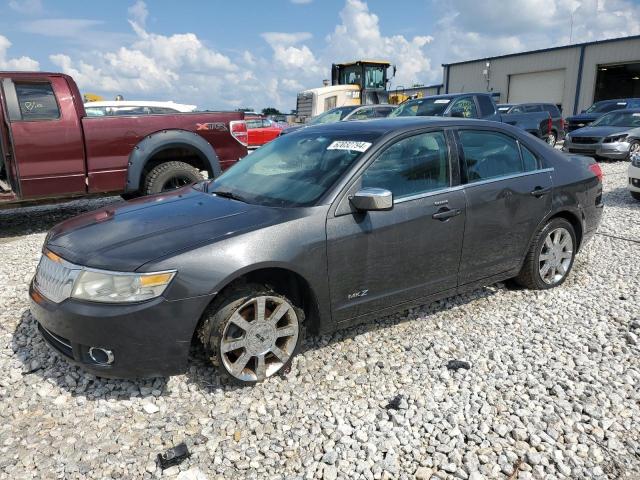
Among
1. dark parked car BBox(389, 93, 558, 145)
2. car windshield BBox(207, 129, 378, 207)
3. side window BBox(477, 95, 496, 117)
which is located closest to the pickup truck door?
car windshield BBox(207, 129, 378, 207)

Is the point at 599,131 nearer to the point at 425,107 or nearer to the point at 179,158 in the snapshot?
the point at 425,107

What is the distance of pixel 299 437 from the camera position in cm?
265

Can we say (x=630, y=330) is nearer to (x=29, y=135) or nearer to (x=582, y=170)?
(x=582, y=170)

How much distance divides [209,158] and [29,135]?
2188 mm

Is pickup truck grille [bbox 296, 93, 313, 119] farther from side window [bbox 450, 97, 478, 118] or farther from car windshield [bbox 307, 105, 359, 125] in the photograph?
side window [bbox 450, 97, 478, 118]

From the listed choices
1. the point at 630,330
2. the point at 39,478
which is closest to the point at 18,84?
the point at 39,478

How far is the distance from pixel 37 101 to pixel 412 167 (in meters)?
5.02

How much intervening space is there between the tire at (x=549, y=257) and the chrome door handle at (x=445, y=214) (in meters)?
1.06

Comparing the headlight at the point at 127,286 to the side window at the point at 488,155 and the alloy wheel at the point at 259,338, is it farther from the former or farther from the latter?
the side window at the point at 488,155

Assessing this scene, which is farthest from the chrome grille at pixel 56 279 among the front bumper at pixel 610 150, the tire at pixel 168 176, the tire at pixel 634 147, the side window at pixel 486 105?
the tire at pixel 634 147

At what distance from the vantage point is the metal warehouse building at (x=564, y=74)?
29797 millimetres

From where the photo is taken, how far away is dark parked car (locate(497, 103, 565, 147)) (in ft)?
55.3

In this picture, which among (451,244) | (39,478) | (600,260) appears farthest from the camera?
(600,260)

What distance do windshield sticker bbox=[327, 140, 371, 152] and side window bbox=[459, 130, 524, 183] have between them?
2.82ft
